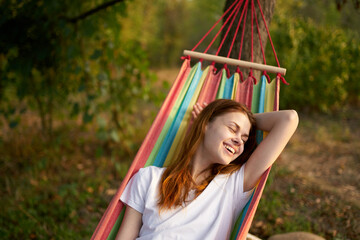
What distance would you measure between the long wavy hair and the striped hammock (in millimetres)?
146

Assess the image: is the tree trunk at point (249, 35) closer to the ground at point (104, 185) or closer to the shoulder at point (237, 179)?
the shoulder at point (237, 179)

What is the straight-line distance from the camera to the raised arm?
1.43 meters

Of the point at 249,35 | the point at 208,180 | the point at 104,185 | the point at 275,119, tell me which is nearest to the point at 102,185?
the point at 104,185

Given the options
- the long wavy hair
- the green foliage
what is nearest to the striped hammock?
the long wavy hair

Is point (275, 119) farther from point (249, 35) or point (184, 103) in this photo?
point (249, 35)

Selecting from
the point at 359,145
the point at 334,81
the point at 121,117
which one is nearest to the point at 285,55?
the point at 334,81

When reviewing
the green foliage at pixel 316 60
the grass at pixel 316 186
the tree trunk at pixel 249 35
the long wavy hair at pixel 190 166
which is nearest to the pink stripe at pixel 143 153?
the long wavy hair at pixel 190 166

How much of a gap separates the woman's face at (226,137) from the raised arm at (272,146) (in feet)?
0.28

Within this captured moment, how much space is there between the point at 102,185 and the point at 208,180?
1.85 metres

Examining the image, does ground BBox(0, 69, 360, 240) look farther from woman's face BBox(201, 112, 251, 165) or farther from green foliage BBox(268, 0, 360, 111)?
woman's face BBox(201, 112, 251, 165)

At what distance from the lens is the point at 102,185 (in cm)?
312

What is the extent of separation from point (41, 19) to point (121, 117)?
1.42 m

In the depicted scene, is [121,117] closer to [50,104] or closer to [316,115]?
[50,104]

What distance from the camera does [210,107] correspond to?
1.61 metres
